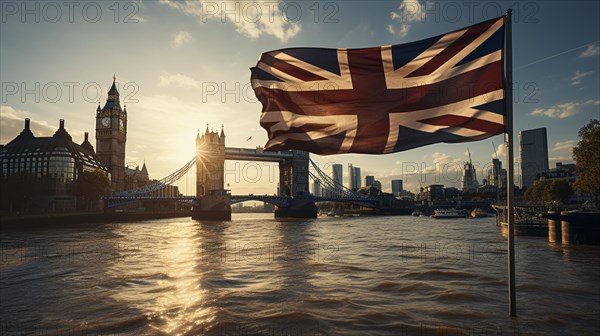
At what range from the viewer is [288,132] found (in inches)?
262

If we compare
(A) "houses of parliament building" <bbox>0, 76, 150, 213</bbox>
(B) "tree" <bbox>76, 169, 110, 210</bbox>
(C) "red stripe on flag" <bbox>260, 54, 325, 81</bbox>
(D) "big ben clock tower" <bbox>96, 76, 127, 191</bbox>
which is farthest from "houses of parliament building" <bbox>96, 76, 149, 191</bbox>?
(C) "red stripe on flag" <bbox>260, 54, 325, 81</bbox>

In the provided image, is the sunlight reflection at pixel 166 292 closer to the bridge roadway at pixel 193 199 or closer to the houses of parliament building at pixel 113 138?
the bridge roadway at pixel 193 199

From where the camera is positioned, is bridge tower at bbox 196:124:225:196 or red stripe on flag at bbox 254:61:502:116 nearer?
red stripe on flag at bbox 254:61:502:116

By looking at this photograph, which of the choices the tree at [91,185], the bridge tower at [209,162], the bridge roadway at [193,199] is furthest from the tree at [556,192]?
the tree at [91,185]

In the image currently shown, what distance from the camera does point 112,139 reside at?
116500 millimetres

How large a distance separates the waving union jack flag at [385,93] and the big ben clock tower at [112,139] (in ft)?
397

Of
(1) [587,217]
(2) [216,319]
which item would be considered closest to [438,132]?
(2) [216,319]

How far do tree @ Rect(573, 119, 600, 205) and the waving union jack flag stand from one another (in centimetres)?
3547

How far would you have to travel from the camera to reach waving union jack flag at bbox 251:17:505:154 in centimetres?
534

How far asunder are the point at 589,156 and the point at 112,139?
116865 millimetres

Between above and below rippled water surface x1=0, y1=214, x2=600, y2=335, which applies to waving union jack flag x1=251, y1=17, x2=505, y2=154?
above

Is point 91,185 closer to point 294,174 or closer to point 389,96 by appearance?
point 294,174

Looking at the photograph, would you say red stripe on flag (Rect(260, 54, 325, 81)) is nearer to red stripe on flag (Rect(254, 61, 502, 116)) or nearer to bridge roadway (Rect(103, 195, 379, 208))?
red stripe on flag (Rect(254, 61, 502, 116))

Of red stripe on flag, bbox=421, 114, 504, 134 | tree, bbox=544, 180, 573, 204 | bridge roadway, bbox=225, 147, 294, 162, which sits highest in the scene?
bridge roadway, bbox=225, 147, 294, 162
